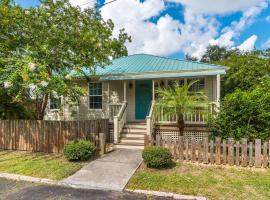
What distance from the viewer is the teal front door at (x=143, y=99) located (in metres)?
12.8

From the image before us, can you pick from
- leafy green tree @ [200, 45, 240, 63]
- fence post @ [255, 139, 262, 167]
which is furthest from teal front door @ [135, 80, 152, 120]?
leafy green tree @ [200, 45, 240, 63]

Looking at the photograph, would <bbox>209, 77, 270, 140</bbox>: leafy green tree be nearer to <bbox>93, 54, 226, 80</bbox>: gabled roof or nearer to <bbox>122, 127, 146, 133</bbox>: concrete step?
<bbox>93, 54, 226, 80</bbox>: gabled roof

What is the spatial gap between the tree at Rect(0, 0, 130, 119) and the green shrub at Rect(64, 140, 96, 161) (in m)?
1.89

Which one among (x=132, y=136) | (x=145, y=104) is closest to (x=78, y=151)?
(x=132, y=136)

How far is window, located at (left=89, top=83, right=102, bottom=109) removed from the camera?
1349cm

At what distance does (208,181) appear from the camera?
5719 millimetres

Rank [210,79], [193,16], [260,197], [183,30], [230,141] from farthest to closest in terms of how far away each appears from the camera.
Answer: [183,30], [193,16], [210,79], [230,141], [260,197]

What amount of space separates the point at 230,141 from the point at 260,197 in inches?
95.0

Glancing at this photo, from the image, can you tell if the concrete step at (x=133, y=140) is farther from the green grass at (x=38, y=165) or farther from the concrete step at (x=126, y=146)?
the green grass at (x=38, y=165)

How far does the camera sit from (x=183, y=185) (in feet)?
17.9

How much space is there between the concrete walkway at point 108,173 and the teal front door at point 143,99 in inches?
181

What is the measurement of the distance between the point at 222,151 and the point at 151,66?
22.6 ft

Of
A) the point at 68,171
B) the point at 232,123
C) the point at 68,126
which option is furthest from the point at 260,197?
the point at 68,126

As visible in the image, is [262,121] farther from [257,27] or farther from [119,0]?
[257,27]
